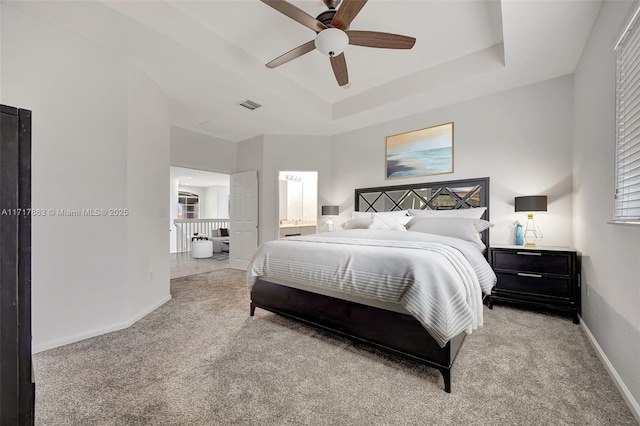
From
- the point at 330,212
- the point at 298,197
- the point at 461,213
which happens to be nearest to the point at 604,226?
the point at 461,213

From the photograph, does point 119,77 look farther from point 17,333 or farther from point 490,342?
point 490,342

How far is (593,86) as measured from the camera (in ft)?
7.50

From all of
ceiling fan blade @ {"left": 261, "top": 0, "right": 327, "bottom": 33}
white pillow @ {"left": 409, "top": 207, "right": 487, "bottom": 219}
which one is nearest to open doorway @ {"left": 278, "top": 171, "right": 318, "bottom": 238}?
white pillow @ {"left": 409, "top": 207, "right": 487, "bottom": 219}

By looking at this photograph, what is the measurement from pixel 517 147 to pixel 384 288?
2902 mm

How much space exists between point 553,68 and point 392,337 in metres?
3.42

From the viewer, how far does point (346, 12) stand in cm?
206

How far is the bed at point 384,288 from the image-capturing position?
1.62 metres

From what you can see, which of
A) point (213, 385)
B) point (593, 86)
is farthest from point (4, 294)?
point (593, 86)

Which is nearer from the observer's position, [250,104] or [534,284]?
[534,284]

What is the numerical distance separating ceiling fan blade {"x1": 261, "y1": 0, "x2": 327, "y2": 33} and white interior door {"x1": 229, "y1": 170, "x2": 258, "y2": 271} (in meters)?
3.36

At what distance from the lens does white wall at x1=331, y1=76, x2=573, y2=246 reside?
10.0 feet

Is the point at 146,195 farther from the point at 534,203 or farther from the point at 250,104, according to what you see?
the point at 534,203

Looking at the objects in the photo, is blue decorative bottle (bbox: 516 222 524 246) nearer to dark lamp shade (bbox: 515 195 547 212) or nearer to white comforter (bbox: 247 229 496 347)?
dark lamp shade (bbox: 515 195 547 212)

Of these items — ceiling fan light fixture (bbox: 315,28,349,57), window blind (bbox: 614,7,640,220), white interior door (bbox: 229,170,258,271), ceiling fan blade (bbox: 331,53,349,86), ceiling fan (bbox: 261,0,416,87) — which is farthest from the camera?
white interior door (bbox: 229,170,258,271)
